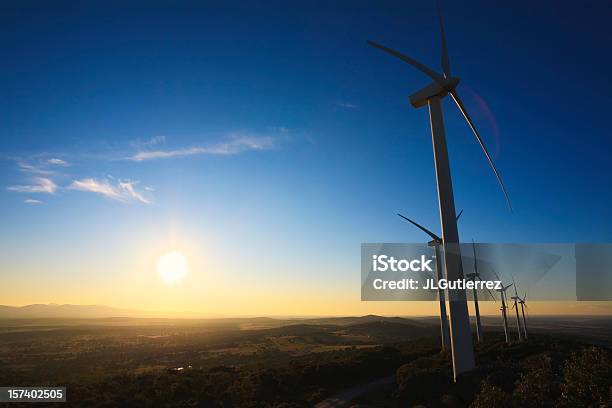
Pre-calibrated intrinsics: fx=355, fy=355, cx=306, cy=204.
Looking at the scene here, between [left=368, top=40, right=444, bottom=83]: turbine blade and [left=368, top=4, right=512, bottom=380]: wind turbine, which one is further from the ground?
[left=368, top=40, right=444, bottom=83]: turbine blade

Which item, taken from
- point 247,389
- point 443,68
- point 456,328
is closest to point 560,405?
point 456,328

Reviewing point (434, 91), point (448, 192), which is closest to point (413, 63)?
point (434, 91)

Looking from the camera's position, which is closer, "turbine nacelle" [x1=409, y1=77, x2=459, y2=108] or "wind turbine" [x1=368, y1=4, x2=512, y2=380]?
"wind turbine" [x1=368, y1=4, x2=512, y2=380]

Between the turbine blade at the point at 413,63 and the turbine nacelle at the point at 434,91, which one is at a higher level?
the turbine blade at the point at 413,63

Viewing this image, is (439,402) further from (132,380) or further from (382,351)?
A: (132,380)

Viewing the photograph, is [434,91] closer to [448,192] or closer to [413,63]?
[413,63]

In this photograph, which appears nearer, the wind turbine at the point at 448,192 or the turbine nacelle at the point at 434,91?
→ the wind turbine at the point at 448,192
